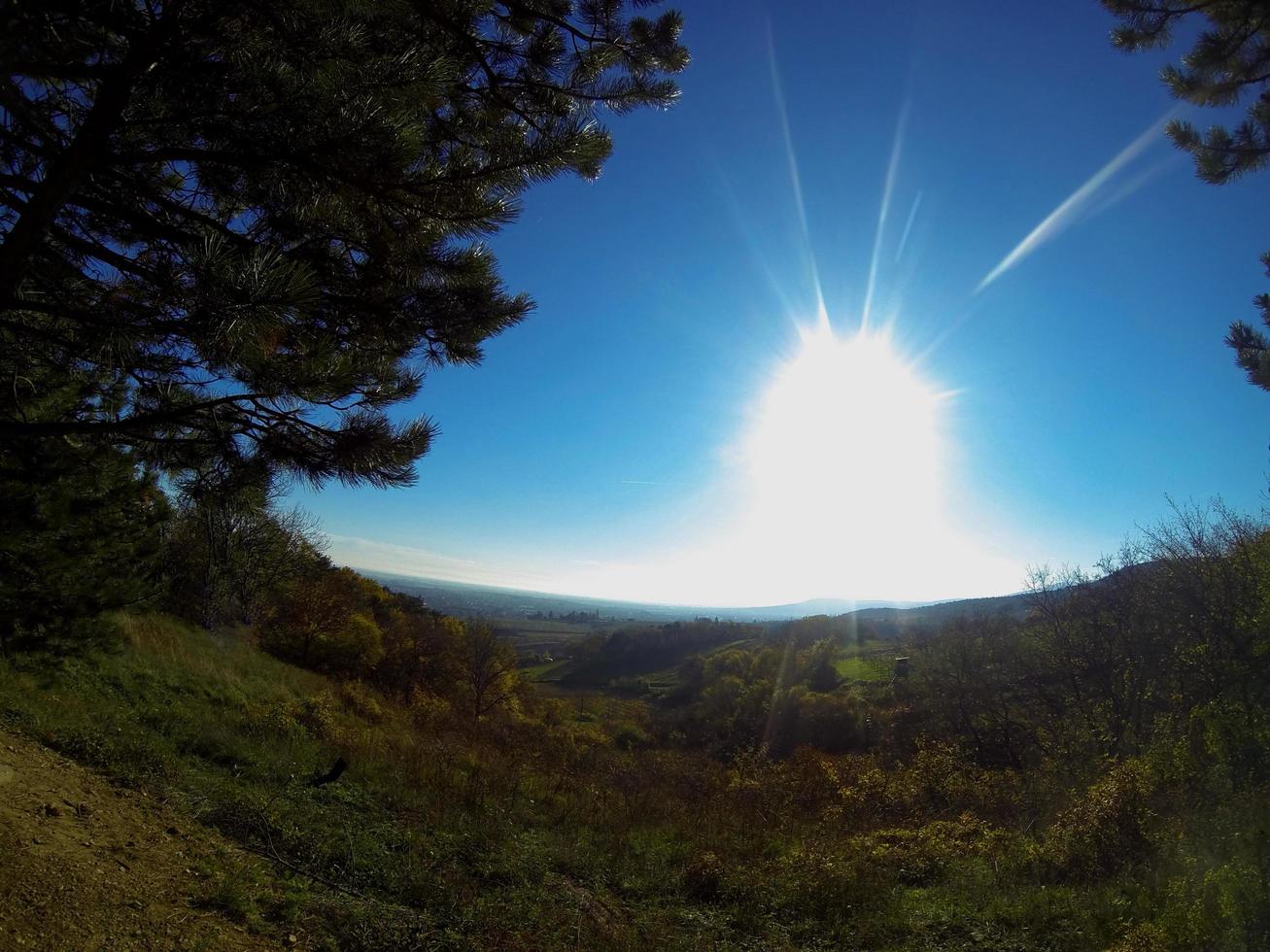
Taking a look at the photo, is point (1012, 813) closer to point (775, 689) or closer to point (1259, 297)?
point (1259, 297)

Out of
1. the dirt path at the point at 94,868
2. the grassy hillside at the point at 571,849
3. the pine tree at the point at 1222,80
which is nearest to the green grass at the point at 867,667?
the grassy hillside at the point at 571,849

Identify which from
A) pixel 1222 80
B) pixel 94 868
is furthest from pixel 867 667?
pixel 94 868

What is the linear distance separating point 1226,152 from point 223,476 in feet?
31.5

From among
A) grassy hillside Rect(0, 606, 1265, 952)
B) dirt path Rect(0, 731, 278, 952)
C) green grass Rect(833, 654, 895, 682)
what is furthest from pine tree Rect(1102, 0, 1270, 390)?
green grass Rect(833, 654, 895, 682)

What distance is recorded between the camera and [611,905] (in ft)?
21.5

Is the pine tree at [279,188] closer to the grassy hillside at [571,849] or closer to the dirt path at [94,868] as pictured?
Result: the dirt path at [94,868]

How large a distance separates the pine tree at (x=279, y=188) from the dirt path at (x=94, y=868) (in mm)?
2873

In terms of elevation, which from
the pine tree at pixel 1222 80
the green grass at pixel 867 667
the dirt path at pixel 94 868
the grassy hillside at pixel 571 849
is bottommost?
the green grass at pixel 867 667

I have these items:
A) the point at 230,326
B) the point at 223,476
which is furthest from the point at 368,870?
the point at 230,326

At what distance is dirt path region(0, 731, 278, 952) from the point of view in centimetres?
330

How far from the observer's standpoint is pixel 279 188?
10.7 feet

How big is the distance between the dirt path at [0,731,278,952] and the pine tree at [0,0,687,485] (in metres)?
2.87

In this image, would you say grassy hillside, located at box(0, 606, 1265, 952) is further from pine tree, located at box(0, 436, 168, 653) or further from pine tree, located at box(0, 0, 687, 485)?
pine tree, located at box(0, 0, 687, 485)

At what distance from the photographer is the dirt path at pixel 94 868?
3.30 m
